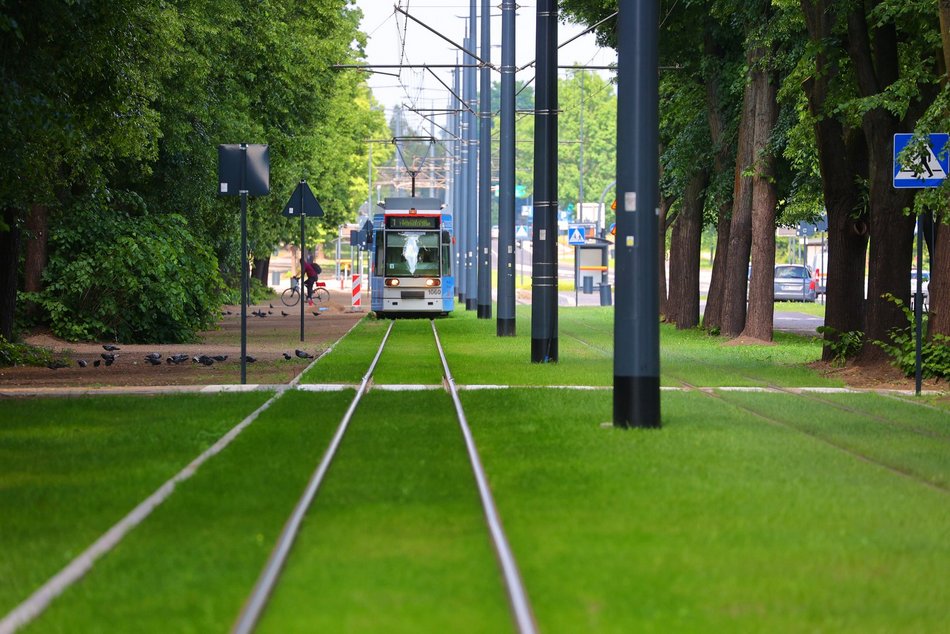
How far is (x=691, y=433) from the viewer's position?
15.4 metres

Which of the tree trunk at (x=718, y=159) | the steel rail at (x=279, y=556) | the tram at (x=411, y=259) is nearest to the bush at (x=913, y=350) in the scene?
the steel rail at (x=279, y=556)

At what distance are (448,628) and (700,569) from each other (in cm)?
188

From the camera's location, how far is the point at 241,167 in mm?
21781

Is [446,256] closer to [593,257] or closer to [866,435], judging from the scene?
[593,257]

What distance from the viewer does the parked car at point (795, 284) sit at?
7700cm

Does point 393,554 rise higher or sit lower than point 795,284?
higher

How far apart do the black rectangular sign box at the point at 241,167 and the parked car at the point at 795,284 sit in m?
57.3

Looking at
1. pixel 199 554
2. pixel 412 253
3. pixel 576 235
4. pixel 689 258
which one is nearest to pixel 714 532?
pixel 199 554

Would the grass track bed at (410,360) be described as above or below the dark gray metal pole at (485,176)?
below

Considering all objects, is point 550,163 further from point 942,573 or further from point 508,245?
point 942,573

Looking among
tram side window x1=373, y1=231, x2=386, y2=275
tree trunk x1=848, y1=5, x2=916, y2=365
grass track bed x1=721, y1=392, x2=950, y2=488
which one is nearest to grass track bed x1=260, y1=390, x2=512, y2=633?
grass track bed x1=721, y1=392, x2=950, y2=488

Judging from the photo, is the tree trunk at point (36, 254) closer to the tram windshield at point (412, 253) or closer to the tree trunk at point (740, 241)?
the tree trunk at point (740, 241)

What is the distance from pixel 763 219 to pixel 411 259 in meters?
17.9

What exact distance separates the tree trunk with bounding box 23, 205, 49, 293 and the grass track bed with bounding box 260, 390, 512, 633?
19306mm
